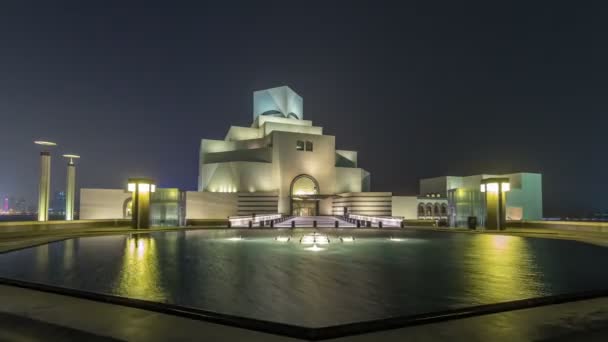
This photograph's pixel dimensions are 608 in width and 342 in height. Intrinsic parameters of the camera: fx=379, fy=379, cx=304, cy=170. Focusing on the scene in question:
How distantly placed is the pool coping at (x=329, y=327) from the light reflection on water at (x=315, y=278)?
0.20m

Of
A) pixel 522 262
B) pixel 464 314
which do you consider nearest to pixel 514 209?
pixel 522 262

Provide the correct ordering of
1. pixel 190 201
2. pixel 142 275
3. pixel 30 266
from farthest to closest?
1. pixel 190 201
2. pixel 30 266
3. pixel 142 275

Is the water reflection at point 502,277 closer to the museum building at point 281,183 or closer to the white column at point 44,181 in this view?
the museum building at point 281,183

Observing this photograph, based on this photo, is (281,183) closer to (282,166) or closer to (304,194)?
(282,166)

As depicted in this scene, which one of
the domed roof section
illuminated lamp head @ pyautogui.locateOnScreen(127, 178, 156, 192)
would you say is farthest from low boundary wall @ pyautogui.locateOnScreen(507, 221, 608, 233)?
the domed roof section

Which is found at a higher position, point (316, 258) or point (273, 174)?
point (273, 174)

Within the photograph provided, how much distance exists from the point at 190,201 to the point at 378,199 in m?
25.0

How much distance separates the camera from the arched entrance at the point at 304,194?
53.2 meters

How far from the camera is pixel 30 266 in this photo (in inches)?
378

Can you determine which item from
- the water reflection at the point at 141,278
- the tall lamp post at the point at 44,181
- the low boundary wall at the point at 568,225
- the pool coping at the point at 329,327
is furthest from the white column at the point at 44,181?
the low boundary wall at the point at 568,225

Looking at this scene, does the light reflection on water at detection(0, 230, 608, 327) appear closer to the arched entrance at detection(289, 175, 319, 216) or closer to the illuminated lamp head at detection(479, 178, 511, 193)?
the illuminated lamp head at detection(479, 178, 511, 193)

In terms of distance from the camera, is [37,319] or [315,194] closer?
[37,319]

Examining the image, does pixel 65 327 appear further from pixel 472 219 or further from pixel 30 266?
pixel 472 219

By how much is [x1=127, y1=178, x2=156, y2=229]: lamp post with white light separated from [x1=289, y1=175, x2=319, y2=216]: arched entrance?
91.3 feet
